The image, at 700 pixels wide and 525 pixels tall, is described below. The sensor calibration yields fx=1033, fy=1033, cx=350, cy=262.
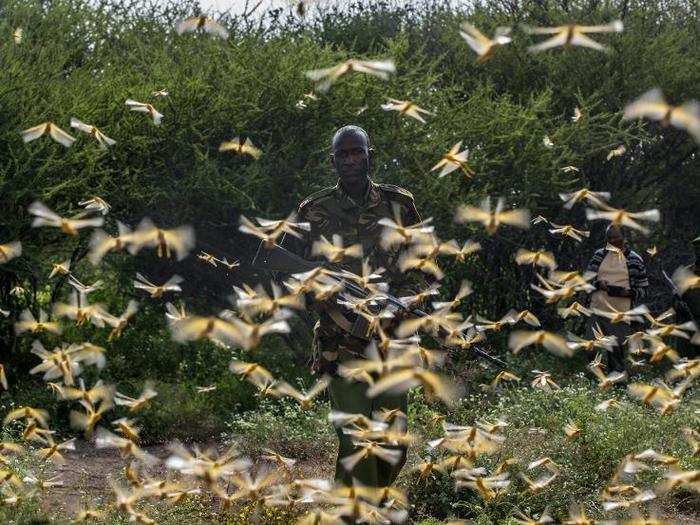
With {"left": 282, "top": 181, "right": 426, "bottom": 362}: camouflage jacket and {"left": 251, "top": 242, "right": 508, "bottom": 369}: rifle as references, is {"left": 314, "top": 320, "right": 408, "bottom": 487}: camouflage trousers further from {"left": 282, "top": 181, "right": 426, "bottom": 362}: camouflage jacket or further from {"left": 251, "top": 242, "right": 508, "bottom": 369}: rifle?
{"left": 251, "top": 242, "right": 508, "bottom": 369}: rifle

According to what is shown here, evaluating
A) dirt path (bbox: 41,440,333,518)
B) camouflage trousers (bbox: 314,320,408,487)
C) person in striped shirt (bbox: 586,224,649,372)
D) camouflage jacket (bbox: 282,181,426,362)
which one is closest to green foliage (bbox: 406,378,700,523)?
dirt path (bbox: 41,440,333,518)

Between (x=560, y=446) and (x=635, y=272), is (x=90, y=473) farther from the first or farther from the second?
(x=635, y=272)

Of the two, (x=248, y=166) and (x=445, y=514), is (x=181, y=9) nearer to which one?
(x=248, y=166)

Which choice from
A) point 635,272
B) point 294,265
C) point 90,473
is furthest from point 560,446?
point 635,272

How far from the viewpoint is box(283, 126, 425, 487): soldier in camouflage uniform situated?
4914 mm

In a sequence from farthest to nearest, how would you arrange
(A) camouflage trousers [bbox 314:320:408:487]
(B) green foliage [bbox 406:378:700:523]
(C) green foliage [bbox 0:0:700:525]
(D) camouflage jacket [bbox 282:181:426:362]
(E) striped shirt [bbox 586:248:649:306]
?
(E) striped shirt [bbox 586:248:649:306] < (C) green foliage [bbox 0:0:700:525] < (B) green foliage [bbox 406:378:700:523] < (D) camouflage jacket [bbox 282:181:426:362] < (A) camouflage trousers [bbox 314:320:408:487]

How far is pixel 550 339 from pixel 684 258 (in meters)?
10.4

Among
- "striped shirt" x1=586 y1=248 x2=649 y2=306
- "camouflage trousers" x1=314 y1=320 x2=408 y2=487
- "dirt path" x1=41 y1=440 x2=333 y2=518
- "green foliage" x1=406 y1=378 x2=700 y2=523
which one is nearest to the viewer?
"camouflage trousers" x1=314 y1=320 x2=408 y2=487

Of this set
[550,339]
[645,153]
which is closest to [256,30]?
[645,153]

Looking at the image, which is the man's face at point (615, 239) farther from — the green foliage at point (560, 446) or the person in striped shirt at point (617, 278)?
the green foliage at point (560, 446)

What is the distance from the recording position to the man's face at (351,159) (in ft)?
16.4

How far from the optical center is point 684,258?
14.1m

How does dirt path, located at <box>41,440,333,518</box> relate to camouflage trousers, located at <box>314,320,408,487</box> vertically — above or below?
below

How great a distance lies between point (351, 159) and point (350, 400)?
1.17 m
